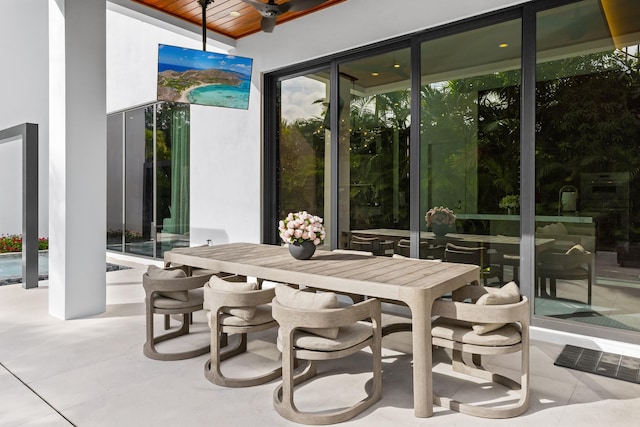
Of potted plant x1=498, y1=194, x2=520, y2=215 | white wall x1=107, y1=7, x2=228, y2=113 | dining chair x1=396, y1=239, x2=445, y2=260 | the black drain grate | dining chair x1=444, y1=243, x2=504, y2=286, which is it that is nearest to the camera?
the black drain grate

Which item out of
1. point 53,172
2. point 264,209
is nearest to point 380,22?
point 264,209

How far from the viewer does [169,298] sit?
145 inches

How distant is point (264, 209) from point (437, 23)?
11.0 ft

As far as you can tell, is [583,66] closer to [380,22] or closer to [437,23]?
[437,23]

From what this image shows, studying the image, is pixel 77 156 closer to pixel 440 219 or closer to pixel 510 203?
pixel 440 219

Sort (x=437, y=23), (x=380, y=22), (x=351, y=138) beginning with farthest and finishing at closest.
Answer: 1. (x=351, y=138)
2. (x=380, y=22)
3. (x=437, y=23)

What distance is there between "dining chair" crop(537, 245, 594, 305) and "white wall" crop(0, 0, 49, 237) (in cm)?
1105

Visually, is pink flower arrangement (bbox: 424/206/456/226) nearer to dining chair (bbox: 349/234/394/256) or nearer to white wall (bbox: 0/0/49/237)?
dining chair (bbox: 349/234/394/256)

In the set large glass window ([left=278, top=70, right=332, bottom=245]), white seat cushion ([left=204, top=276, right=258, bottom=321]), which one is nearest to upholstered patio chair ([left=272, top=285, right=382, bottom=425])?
white seat cushion ([left=204, top=276, right=258, bottom=321])

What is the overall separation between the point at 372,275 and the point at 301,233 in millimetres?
839

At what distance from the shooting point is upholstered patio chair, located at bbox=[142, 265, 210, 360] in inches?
140

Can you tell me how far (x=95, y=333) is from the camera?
4.25m

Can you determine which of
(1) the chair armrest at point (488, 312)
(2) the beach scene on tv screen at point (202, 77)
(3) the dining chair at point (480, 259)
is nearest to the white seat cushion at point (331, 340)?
(1) the chair armrest at point (488, 312)

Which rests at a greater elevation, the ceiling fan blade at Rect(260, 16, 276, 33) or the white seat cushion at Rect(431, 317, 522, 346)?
the ceiling fan blade at Rect(260, 16, 276, 33)
